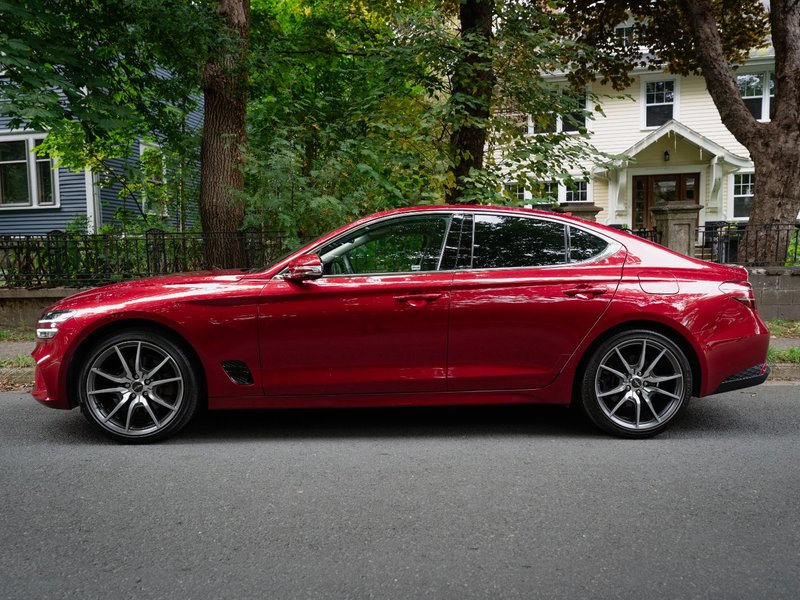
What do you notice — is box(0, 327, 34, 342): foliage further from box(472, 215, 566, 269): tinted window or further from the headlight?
box(472, 215, 566, 269): tinted window

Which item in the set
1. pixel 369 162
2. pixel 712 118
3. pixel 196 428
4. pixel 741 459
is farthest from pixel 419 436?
pixel 712 118

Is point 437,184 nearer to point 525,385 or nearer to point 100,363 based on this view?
point 525,385

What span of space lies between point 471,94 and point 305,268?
244 inches

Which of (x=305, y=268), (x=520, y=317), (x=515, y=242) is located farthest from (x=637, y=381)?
(x=305, y=268)

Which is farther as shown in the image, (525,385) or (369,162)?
(369,162)

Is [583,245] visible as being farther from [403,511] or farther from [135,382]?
[135,382]

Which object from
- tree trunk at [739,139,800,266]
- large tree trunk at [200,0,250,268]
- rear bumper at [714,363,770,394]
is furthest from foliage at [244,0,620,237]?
rear bumper at [714,363,770,394]

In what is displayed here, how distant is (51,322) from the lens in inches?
184

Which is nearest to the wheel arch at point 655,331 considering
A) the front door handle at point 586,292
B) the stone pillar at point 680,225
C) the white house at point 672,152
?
the front door handle at point 586,292

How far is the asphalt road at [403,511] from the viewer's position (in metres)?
2.76

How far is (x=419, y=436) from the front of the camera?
16.0 feet

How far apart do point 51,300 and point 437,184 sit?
558cm

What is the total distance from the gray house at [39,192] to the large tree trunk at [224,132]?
10086mm

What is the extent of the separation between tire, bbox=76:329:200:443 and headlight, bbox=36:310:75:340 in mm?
279
